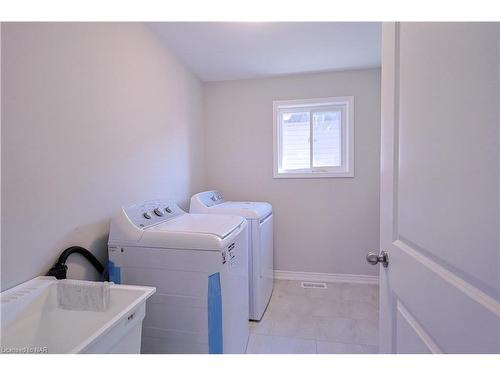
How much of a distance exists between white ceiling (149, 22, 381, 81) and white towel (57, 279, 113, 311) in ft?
5.86

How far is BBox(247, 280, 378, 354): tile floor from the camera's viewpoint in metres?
1.65

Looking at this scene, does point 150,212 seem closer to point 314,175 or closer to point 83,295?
point 83,295

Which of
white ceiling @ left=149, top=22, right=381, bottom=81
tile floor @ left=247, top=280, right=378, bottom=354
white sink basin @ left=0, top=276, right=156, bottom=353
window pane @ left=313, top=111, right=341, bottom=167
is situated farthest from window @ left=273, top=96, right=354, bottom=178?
white sink basin @ left=0, top=276, right=156, bottom=353

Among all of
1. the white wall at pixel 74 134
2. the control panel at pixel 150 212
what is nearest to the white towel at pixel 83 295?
the white wall at pixel 74 134

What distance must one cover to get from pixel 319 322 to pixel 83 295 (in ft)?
5.70

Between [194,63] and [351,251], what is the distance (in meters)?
2.59

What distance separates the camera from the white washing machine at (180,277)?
1208mm

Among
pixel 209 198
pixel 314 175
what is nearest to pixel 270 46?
pixel 314 175

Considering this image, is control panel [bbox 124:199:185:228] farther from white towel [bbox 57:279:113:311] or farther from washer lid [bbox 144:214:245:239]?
white towel [bbox 57:279:113:311]

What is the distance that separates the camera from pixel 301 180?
8.64 ft

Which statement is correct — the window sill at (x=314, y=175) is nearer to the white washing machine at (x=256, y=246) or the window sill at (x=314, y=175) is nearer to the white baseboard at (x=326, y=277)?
the white washing machine at (x=256, y=246)

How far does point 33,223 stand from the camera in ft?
3.29

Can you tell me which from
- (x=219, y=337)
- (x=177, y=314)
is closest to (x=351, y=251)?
(x=219, y=337)

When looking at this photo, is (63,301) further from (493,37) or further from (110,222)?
(493,37)
